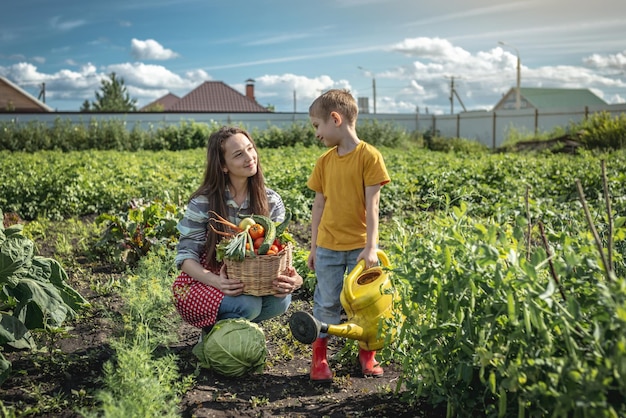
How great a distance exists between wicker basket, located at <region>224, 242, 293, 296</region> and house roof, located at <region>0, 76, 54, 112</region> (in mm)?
43505

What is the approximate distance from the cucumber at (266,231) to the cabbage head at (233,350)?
0.40m

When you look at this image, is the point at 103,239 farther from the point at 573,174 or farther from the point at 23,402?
the point at 573,174

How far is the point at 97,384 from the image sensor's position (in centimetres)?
293

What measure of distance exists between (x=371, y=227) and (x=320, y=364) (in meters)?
0.72

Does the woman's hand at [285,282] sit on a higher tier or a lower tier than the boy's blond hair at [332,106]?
lower

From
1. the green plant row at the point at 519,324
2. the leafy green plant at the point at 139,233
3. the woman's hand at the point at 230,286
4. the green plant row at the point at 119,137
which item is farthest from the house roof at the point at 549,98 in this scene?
the green plant row at the point at 519,324

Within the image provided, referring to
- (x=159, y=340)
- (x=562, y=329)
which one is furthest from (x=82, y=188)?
(x=562, y=329)

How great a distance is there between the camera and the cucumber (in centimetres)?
315

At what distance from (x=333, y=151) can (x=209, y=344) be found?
3.96 ft

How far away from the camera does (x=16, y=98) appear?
43125 millimetres

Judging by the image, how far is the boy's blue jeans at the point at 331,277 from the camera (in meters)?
3.31

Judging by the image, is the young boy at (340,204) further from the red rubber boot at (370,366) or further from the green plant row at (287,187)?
the green plant row at (287,187)

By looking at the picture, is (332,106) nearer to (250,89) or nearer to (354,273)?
(354,273)

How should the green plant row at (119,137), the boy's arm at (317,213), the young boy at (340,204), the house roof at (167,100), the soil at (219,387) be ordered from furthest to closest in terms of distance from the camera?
the house roof at (167,100) → the green plant row at (119,137) → the boy's arm at (317,213) → the young boy at (340,204) → the soil at (219,387)
